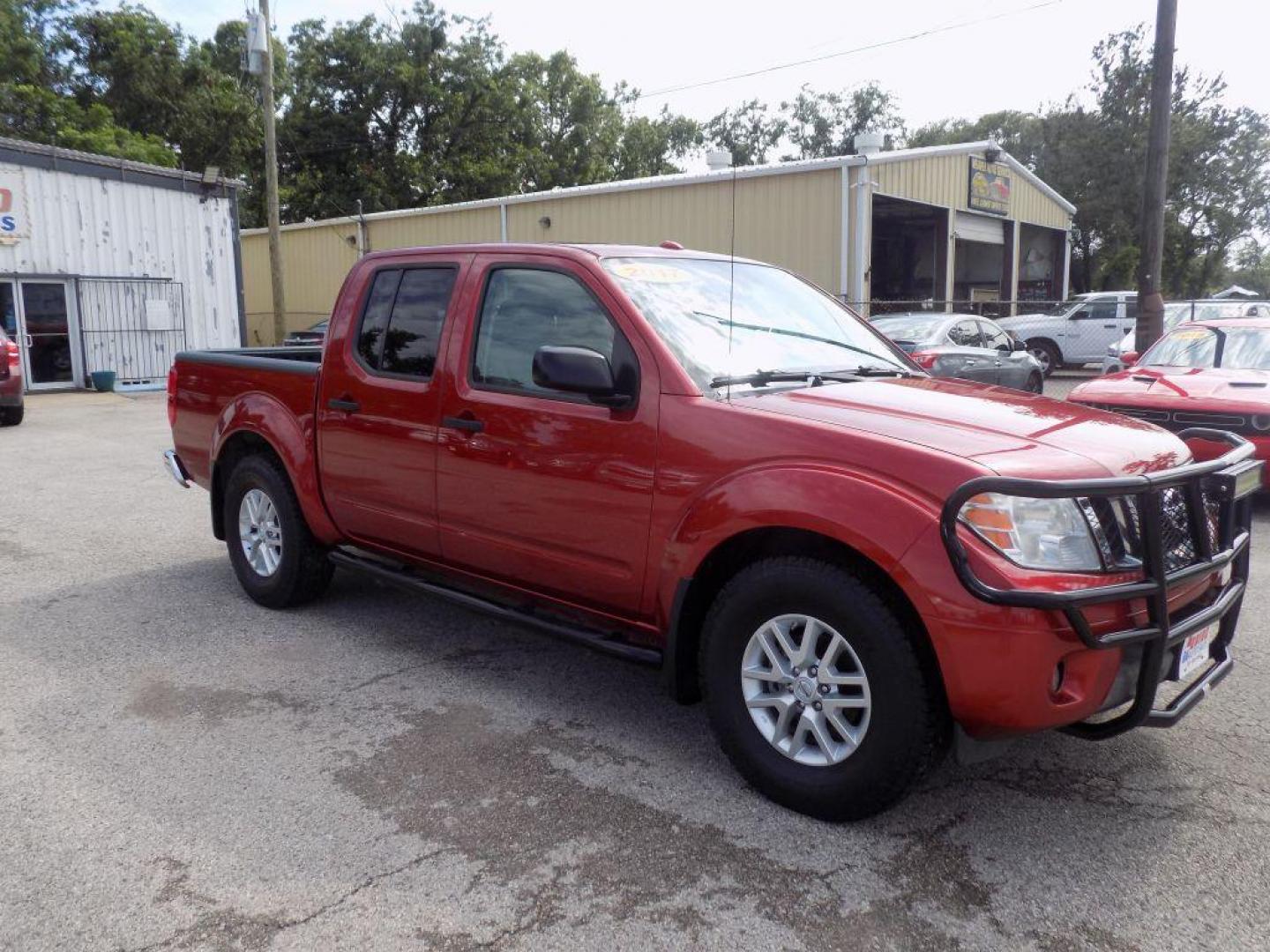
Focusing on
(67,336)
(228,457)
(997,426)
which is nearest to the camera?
(997,426)

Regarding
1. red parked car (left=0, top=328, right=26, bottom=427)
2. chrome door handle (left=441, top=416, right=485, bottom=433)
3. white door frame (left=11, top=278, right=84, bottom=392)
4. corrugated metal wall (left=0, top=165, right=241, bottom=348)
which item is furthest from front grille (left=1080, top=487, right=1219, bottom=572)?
corrugated metal wall (left=0, top=165, right=241, bottom=348)

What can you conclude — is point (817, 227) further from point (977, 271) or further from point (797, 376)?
point (797, 376)

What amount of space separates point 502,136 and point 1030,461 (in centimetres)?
3980

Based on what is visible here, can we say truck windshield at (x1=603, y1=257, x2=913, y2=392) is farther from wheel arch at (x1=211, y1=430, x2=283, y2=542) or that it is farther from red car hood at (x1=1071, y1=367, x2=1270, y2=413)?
red car hood at (x1=1071, y1=367, x2=1270, y2=413)

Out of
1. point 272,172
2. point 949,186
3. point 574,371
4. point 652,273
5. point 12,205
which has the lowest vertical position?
point 574,371

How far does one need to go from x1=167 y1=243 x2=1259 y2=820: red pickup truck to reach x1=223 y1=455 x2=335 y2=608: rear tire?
32cm

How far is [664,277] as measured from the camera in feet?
13.5

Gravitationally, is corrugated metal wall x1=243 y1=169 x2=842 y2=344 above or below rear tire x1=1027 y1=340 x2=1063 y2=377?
above

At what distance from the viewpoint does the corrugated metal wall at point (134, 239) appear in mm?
19703

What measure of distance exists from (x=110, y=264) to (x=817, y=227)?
1425cm

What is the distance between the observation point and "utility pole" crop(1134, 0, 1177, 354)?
483 inches

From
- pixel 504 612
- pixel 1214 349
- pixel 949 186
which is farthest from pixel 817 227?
pixel 504 612

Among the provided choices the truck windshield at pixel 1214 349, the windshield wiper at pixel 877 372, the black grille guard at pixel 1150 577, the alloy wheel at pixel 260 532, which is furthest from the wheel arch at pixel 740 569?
the truck windshield at pixel 1214 349

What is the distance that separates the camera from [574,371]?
3504 millimetres
